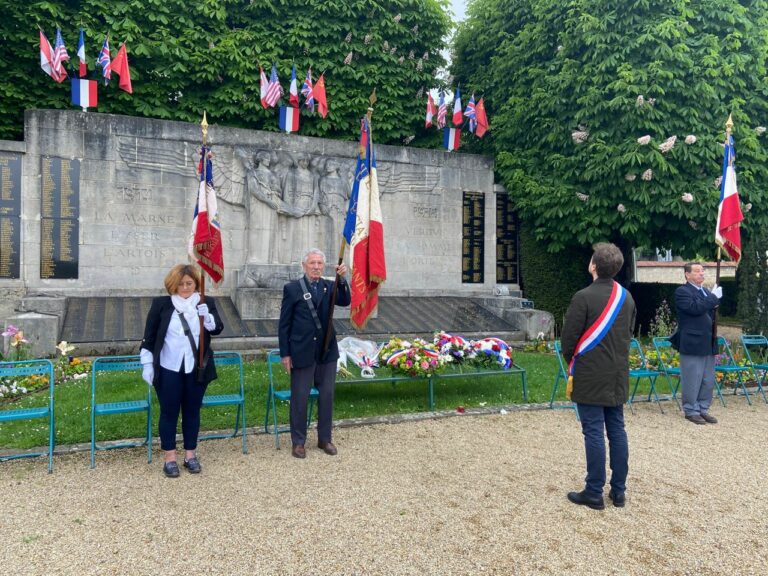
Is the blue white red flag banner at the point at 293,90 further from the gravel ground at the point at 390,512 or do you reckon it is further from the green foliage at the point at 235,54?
the gravel ground at the point at 390,512

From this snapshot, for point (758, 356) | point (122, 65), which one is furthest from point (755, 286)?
point (122, 65)

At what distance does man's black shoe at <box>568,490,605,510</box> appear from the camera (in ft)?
13.9

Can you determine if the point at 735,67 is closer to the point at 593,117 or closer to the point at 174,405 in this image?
the point at 593,117

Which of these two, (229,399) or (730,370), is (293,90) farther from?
(730,370)

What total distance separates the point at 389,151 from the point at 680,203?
21.9 feet

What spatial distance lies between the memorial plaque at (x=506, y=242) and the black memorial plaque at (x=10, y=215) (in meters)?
11.1

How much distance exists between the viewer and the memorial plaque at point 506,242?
15.2m

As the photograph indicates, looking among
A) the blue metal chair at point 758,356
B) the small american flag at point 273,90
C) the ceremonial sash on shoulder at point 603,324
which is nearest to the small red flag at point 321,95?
the small american flag at point 273,90

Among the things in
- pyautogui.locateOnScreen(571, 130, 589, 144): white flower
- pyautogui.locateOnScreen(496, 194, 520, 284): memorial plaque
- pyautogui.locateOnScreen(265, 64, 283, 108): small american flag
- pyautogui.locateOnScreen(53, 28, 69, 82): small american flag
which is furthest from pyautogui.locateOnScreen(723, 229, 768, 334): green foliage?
pyautogui.locateOnScreen(53, 28, 69, 82): small american flag

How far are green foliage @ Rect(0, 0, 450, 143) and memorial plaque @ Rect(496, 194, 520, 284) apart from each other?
3.32 metres

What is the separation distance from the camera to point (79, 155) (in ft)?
37.7

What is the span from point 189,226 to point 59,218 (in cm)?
250

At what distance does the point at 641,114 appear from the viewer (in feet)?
38.8

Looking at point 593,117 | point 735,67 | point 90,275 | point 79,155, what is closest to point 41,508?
point 90,275
